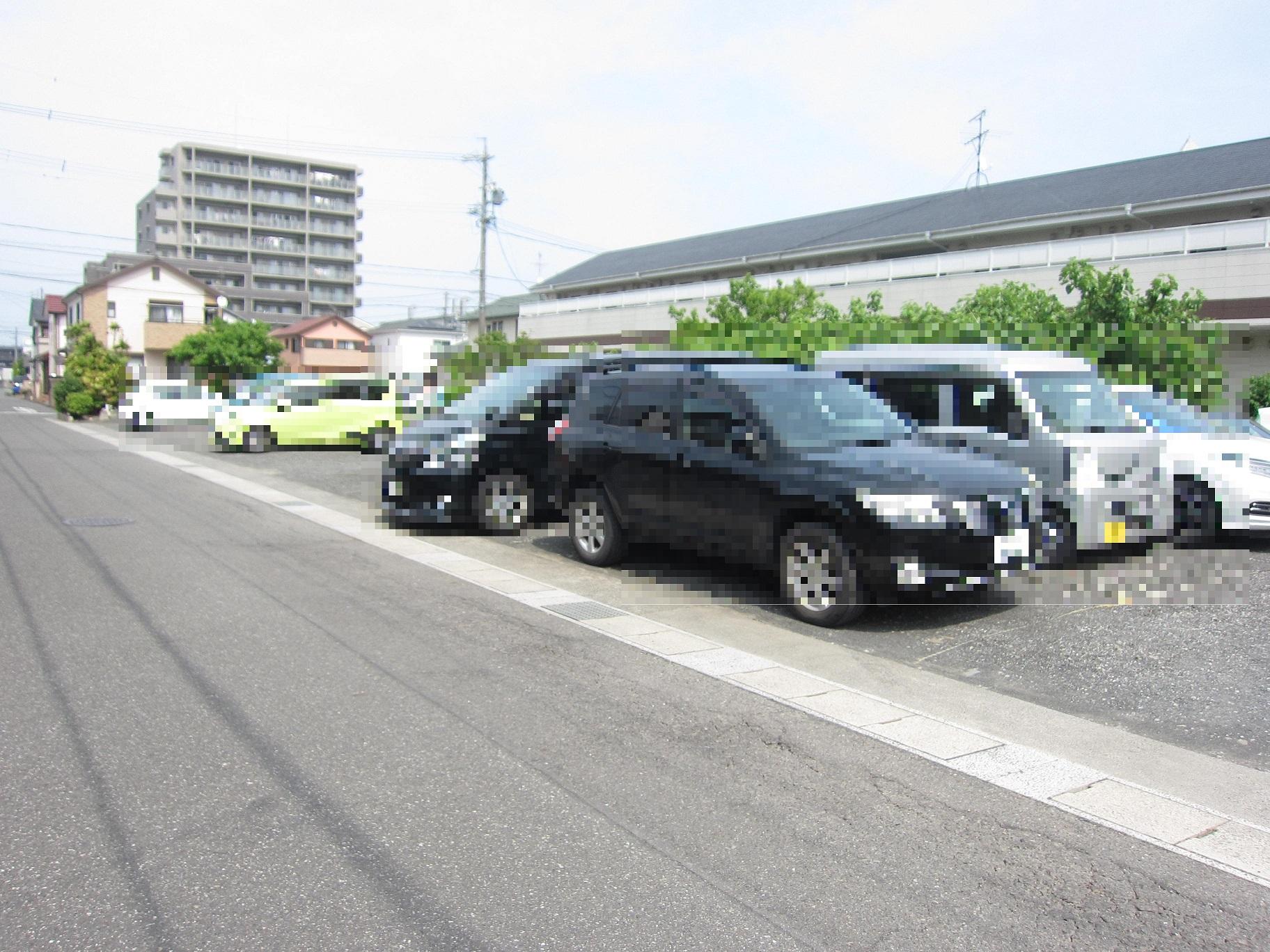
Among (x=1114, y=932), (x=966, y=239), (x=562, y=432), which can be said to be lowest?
(x=1114, y=932)

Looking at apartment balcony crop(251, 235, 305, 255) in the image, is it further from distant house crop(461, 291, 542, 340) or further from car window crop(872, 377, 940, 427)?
car window crop(872, 377, 940, 427)

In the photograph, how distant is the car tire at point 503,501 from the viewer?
10.7 metres

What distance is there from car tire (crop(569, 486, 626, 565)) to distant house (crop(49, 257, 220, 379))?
5404cm

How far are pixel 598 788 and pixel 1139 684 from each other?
11.1 feet

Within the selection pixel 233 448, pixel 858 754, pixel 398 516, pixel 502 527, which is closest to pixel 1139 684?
pixel 858 754

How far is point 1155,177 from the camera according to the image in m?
25.9

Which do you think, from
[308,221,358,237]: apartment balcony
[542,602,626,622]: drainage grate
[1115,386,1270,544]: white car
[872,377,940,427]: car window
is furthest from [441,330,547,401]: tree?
[308,221,358,237]: apartment balcony

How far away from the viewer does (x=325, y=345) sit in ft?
223

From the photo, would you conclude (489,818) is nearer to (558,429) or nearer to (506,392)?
(558,429)

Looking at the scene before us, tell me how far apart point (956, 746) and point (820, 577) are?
2143mm

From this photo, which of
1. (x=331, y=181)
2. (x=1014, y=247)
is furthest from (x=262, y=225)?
(x=1014, y=247)

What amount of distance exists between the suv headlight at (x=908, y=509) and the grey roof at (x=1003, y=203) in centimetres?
2097

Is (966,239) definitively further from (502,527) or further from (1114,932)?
(1114,932)

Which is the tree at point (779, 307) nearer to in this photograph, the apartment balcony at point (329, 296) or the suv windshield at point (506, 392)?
the suv windshield at point (506, 392)
